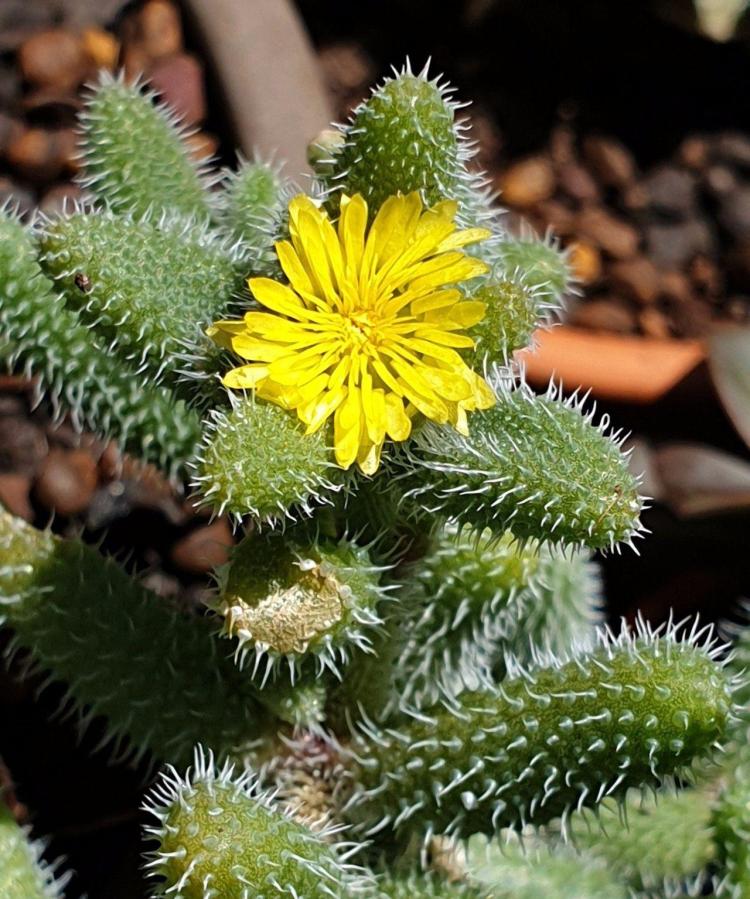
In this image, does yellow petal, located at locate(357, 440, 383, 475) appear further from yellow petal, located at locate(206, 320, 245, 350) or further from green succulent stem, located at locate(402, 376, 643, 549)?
yellow petal, located at locate(206, 320, 245, 350)

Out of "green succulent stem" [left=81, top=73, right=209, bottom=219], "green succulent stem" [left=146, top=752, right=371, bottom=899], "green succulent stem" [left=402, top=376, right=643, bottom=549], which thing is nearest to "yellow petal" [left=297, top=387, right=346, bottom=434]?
"green succulent stem" [left=402, top=376, right=643, bottom=549]

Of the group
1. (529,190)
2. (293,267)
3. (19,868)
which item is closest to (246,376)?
(293,267)

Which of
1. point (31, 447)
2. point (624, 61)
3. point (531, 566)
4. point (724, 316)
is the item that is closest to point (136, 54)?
point (31, 447)

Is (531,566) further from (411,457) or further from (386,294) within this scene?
(386,294)

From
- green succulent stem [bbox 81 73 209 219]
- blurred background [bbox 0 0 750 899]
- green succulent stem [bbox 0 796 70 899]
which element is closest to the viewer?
green succulent stem [bbox 0 796 70 899]

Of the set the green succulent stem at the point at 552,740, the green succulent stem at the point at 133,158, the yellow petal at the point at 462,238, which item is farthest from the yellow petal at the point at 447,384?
the green succulent stem at the point at 133,158
